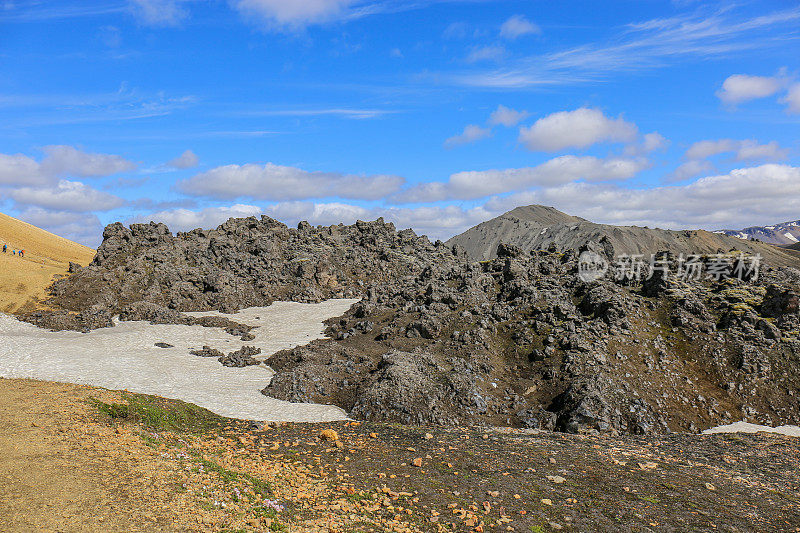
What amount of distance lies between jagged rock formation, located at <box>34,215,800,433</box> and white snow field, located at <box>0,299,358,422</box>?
177 cm

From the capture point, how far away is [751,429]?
26.7 m

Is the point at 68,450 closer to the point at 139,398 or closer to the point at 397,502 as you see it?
the point at 139,398

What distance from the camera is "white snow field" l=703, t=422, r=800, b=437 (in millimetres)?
26328

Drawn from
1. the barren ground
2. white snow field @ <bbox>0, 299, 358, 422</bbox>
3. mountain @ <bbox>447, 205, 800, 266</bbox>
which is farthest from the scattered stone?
mountain @ <bbox>447, 205, 800, 266</bbox>

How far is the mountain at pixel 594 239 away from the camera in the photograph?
122 metres

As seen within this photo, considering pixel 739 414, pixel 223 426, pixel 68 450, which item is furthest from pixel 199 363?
pixel 739 414
